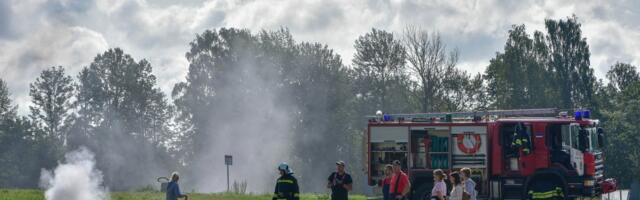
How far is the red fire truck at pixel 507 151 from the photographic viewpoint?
27.4 meters

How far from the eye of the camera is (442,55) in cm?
6725

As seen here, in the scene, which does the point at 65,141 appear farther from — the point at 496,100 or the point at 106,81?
the point at 496,100

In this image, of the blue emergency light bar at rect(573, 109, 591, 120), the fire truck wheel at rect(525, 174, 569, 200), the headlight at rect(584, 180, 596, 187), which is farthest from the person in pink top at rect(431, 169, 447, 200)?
the blue emergency light bar at rect(573, 109, 591, 120)

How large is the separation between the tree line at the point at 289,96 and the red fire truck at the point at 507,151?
32369 millimetres

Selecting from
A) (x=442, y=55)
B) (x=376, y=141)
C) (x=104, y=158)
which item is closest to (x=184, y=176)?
(x=104, y=158)

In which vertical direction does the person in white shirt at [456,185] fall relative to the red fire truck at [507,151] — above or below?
below

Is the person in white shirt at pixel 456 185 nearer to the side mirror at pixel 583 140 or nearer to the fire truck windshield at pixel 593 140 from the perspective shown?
the side mirror at pixel 583 140

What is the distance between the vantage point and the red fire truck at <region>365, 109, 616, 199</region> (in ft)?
89.9

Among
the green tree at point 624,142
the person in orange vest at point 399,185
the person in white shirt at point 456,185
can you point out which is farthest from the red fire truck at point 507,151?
the green tree at point 624,142

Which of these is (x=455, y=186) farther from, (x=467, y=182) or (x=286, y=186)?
(x=286, y=186)

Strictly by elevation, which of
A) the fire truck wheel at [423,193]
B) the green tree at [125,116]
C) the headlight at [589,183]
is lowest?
the fire truck wheel at [423,193]

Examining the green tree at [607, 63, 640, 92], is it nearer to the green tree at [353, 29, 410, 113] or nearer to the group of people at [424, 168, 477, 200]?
the green tree at [353, 29, 410, 113]

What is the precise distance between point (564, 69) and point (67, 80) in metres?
41.4

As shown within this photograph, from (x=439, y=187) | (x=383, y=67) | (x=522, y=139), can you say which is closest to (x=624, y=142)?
(x=383, y=67)
